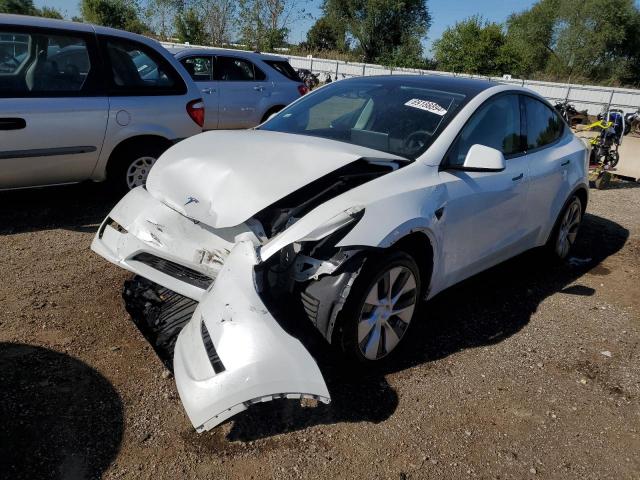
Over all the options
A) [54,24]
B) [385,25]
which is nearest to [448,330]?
[54,24]

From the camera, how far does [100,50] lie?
5012 mm

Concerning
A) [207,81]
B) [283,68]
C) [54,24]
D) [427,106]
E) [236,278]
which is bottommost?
[236,278]

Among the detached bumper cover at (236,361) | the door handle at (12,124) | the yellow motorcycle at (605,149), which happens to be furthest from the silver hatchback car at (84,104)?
the yellow motorcycle at (605,149)

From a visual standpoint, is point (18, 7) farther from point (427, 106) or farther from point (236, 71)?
point (427, 106)

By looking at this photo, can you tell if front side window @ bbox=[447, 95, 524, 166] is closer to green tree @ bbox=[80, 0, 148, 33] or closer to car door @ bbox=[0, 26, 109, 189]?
car door @ bbox=[0, 26, 109, 189]

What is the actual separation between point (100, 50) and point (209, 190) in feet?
9.78

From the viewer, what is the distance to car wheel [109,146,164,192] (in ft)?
17.3

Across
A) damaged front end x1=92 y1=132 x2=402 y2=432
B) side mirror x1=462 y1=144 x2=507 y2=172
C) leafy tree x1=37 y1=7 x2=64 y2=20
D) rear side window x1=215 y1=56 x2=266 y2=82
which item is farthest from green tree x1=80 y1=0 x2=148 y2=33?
side mirror x1=462 y1=144 x2=507 y2=172

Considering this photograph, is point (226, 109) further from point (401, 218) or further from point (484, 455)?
point (484, 455)

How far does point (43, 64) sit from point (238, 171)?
296 cm

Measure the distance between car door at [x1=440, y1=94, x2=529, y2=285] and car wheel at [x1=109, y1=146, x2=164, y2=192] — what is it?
3309 millimetres

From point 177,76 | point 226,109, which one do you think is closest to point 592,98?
point 226,109

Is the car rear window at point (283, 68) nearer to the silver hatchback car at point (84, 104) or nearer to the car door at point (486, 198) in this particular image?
the silver hatchback car at point (84, 104)

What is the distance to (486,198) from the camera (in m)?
3.48
